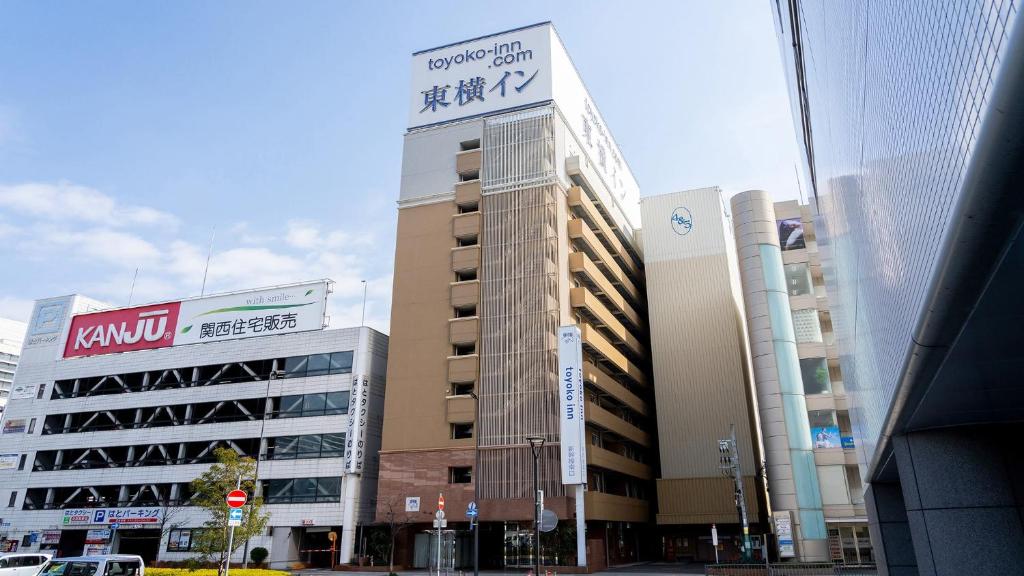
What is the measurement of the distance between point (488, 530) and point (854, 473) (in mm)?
26604

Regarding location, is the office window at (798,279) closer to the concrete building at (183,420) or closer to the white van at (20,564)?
the concrete building at (183,420)

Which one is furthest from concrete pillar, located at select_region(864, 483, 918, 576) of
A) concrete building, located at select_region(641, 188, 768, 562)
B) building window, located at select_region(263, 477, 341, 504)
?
building window, located at select_region(263, 477, 341, 504)

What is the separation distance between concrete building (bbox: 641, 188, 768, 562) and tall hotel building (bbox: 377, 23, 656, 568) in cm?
314

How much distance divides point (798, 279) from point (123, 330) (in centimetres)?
6139

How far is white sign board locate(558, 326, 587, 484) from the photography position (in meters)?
44.3

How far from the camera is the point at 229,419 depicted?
58344mm

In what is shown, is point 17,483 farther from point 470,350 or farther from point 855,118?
point 855,118

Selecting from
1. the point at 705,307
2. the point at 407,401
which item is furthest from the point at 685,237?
the point at 407,401

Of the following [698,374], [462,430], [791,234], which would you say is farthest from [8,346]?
[791,234]

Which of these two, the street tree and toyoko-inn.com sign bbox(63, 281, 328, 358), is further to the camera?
toyoko-inn.com sign bbox(63, 281, 328, 358)

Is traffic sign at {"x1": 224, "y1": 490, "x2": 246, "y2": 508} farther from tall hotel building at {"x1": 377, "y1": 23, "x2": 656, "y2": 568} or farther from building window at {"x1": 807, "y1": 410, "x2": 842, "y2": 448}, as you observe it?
building window at {"x1": 807, "y1": 410, "x2": 842, "y2": 448}

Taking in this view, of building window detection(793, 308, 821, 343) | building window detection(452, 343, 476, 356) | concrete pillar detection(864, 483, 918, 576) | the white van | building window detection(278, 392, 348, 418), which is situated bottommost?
the white van

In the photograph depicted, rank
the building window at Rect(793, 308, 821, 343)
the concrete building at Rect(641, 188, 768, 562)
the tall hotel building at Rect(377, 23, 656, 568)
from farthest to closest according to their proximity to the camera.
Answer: the concrete building at Rect(641, 188, 768, 562) < the building window at Rect(793, 308, 821, 343) < the tall hotel building at Rect(377, 23, 656, 568)

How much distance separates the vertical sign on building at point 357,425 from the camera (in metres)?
52.3
